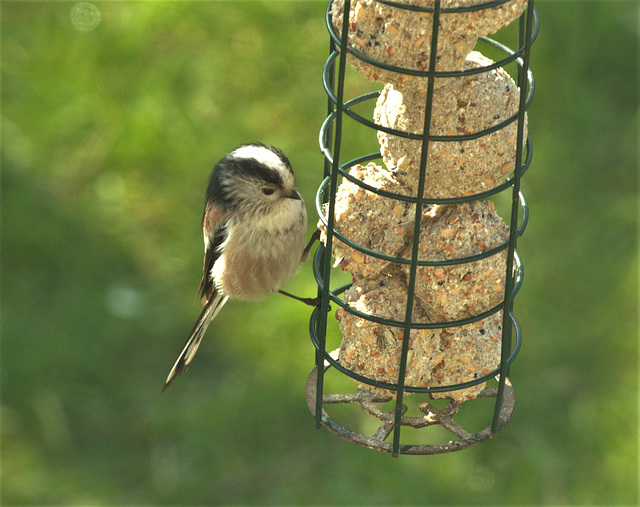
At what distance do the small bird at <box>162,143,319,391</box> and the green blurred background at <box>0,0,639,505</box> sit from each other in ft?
4.90

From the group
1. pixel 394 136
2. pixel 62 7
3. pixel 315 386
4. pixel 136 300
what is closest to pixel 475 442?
pixel 315 386

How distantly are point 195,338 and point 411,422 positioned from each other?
5.43 ft

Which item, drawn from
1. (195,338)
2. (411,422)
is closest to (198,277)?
(195,338)

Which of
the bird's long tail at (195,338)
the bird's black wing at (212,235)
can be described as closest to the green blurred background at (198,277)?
the bird's long tail at (195,338)

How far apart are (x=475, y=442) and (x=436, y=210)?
0.88 meters

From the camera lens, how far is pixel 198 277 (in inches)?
270

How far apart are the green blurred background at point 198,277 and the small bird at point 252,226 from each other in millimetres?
1493

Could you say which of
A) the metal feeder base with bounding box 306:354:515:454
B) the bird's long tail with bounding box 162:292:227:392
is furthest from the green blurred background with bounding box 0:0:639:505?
the metal feeder base with bounding box 306:354:515:454

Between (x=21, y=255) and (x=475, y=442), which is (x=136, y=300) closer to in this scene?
(x=21, y=255)

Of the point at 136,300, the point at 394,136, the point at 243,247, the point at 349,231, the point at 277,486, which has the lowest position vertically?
the point at 277,486

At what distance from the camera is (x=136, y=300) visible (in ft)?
22.1

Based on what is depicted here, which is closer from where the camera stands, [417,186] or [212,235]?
[417,186]

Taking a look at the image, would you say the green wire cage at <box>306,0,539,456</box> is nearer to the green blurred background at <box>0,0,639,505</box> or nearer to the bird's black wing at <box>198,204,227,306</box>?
the bird's black wing at <box>198,204,227,306</box>

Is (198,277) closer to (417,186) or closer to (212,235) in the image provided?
(212,235)
